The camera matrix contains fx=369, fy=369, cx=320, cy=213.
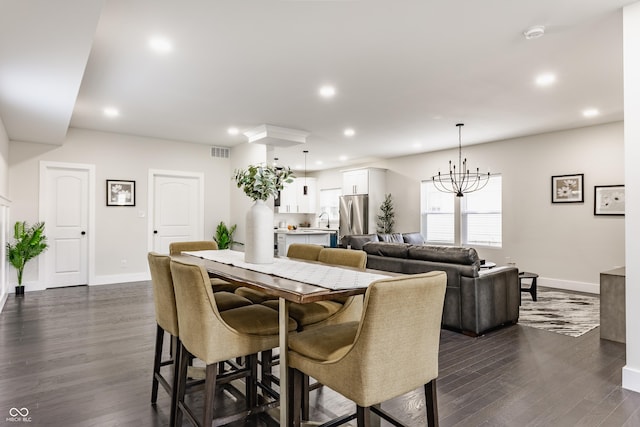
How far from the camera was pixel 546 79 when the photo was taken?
3.96 meters

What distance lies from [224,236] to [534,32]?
6.00 m

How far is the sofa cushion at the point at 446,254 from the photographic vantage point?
3934 mm

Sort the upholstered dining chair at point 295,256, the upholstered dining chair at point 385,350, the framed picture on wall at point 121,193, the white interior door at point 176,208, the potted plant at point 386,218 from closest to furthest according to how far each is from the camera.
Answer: the upholstered dining chair at point 385,350 < the upholstered dining chair at point 295,256 < the framed picture on wall at point 121,193 < the white interior door at point 176,208 < the potted plant at point 386,218

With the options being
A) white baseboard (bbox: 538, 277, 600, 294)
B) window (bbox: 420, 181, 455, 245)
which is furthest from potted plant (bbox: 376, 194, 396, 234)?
white baseboard (bbox: 538, 277, 600, 294)

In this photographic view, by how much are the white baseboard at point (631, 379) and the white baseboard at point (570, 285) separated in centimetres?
380

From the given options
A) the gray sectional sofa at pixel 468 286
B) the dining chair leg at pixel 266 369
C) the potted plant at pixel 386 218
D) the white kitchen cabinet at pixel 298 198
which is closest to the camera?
the dining chair leg at pixel 266 369

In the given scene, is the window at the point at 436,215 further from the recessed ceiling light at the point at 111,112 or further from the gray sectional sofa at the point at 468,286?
the recessed ceiling light at the point at 111,112

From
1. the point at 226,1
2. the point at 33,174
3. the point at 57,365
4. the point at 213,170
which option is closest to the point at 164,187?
the point at 213,170

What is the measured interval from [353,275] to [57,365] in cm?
266

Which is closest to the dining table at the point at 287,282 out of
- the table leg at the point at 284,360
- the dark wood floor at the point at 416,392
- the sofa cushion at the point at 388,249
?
the table leg at the point at 284,360

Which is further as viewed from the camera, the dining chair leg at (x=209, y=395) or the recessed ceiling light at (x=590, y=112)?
the recessed ceiling light at (x=590, y=112)

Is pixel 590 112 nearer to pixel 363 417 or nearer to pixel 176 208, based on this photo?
pixel 363 417

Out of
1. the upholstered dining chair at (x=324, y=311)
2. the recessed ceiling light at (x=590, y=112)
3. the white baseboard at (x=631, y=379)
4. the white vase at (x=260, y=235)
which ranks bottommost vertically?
the white baseboard at (x=631, y=379)

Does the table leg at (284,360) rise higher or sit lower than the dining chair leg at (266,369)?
higher
